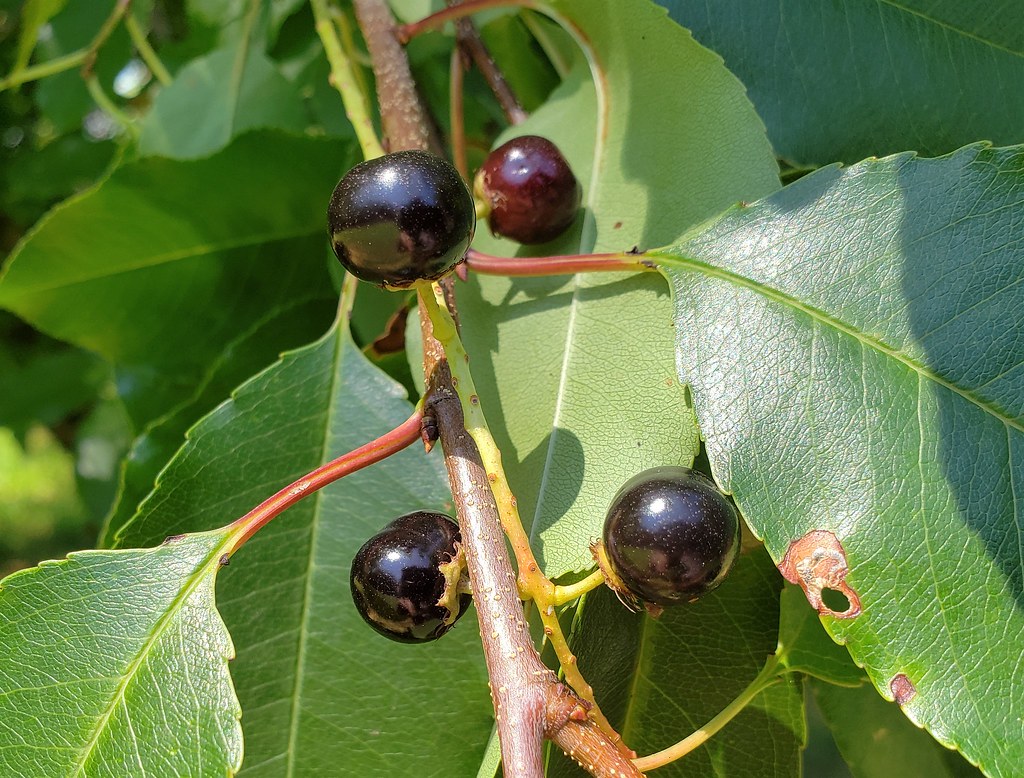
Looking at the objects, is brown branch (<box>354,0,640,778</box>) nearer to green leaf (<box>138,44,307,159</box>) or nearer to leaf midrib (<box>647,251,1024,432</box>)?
leaf midrib (<box>647,251,1024,432</box>)

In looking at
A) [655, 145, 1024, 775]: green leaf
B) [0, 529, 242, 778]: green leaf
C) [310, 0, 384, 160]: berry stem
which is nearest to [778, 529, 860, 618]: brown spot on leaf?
[655, 145, 1024, 775]: green leaf

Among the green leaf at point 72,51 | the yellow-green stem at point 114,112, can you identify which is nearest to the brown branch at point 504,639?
the yellow-green stem at point 114,112

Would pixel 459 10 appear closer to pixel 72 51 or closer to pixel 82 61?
pixel 82 61

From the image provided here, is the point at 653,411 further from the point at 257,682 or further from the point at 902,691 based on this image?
the point at 257,682

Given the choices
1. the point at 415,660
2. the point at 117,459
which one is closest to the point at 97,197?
the point at 415,660

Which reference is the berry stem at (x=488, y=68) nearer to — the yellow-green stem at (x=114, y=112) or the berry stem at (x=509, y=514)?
the berry stem at (x=509, y=514)
